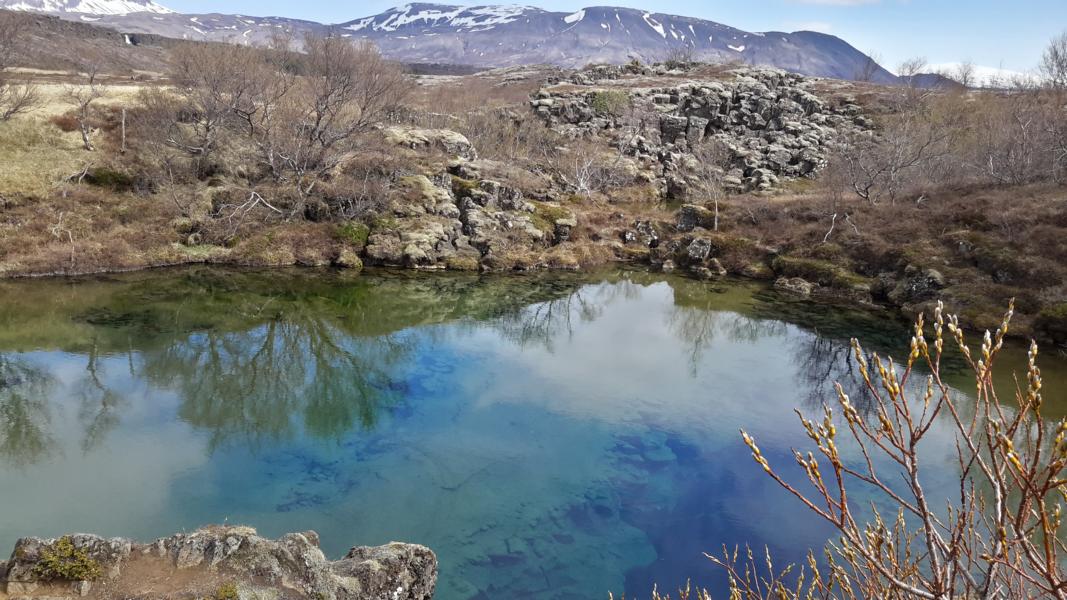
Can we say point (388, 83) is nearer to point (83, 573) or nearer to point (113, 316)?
point (113, 316)

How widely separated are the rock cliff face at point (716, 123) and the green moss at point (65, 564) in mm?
56491

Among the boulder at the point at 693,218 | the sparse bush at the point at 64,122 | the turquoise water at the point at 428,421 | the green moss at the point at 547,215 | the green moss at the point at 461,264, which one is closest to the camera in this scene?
the turquoise water at the point at 428,421

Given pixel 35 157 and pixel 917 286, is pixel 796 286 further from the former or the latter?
pixel 35 157

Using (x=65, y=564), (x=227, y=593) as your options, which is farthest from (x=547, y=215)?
(x=65, y=564)

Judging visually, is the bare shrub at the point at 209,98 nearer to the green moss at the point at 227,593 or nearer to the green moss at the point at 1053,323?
the green moss at the point at 227,593

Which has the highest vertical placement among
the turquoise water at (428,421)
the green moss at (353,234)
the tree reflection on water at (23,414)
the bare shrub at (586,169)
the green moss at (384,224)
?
the bare shrub at (586,169)

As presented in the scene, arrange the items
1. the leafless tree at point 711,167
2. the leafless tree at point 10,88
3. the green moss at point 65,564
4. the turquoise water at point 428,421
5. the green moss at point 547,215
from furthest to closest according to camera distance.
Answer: the leafless tree at point 711,167 < the green moss at point 547,215 < the leafless tree at point 10,88 < the turquoise water at point 428,421 < the green moss at point 65,564

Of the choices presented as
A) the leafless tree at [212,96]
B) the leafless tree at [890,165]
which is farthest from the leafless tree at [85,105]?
the leafless tree at [890,165]

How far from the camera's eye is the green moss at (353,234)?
129 feet

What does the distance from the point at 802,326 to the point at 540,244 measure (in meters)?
18.9

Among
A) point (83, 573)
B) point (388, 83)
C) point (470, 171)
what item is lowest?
point (83, 573)

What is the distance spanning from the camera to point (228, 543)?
9.58m

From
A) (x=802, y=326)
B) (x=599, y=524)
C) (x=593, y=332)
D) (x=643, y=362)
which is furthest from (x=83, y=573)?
(x=802, y=326)

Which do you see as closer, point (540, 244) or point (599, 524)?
point (599, 524)
